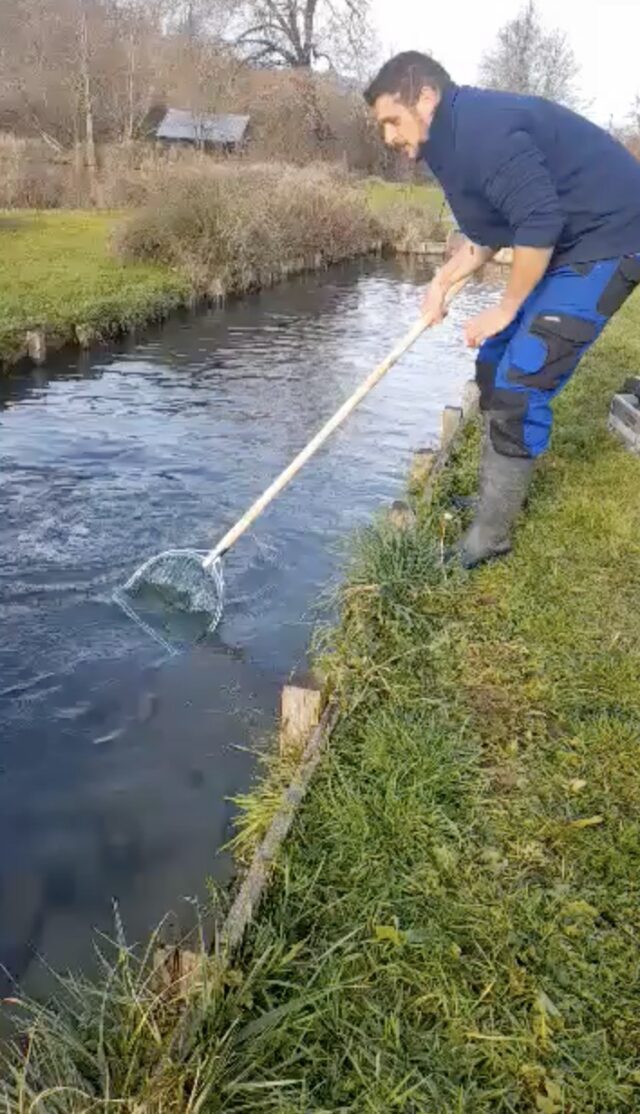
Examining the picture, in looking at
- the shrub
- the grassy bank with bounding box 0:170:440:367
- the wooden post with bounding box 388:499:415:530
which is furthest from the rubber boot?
the shrub

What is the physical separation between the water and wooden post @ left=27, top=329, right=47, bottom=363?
221 millimetres

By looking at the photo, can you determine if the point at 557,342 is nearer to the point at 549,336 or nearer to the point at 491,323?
the point at 549,336

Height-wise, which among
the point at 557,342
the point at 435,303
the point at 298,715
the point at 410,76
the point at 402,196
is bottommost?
the point at 298,715

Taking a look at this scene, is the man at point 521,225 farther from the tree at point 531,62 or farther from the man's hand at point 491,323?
the tree at point 531,62

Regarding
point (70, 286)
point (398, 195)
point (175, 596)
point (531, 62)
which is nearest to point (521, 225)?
point (175, 596)

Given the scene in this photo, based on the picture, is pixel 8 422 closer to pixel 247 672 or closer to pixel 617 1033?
pixel 247 672

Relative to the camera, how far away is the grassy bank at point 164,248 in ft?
43.4

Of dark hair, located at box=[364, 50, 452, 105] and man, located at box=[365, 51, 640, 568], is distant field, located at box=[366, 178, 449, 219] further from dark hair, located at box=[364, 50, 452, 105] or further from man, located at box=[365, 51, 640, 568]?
dark hair, located at box=[364, 50, 452, 105]

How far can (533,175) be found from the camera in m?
3.85

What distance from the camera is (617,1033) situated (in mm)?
2482

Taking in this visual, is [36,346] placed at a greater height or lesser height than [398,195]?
lesser

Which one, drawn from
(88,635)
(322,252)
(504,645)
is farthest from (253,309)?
(504,645)

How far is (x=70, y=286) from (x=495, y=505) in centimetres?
1136

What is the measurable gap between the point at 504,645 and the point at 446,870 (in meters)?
1.53
